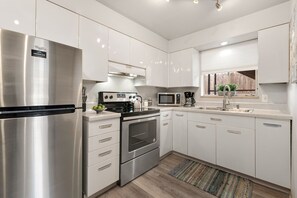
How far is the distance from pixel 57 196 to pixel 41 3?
6.27ft

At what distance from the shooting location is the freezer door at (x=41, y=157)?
102cm

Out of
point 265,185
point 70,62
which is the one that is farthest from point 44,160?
point 265,185

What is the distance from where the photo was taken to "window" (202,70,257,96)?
8.55 feet

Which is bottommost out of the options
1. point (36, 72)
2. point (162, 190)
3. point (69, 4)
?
point (162, 190)

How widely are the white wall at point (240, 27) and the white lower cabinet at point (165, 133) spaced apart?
157 centimetres

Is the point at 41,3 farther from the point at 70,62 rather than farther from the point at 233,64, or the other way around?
the point at 233,64

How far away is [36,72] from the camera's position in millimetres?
1136

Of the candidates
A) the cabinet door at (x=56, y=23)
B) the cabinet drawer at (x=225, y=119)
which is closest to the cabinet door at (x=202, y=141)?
the cabinet drawer at (x=225, y=119)

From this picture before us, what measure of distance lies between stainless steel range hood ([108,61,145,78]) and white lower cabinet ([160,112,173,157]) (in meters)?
0.88

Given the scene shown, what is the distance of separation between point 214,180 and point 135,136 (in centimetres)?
126

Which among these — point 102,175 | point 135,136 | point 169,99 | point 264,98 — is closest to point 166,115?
point 169,99

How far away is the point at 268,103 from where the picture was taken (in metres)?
2.29

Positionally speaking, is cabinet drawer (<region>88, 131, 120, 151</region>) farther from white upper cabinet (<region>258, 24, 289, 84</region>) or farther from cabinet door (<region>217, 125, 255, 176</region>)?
white upper cabinet (<region>258, 24, 289, 84</region>)

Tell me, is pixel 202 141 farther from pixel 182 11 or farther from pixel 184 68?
pixel 182 11
